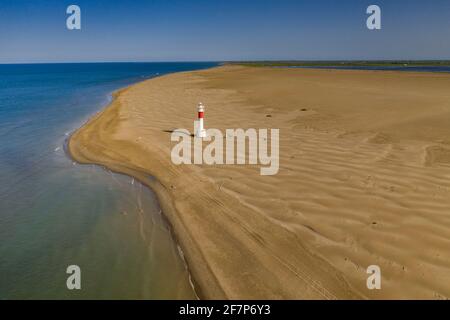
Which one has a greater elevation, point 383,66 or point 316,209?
point 383,66

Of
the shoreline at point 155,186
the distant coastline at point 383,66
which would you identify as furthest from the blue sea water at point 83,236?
the distant coastline at point 383,66

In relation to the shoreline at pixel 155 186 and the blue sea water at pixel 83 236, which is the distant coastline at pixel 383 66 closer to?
the shoreline at pixel 155 186

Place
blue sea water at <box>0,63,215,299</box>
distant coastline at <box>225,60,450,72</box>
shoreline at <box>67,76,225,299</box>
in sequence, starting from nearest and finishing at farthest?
blue sea water at <box>0,63,215,299</box>
shoreline at <box>67,76,225,299</box>
distant coastline at <box>225,60,450,72</box>

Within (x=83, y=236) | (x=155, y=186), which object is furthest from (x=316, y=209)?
(x=83, y=236)

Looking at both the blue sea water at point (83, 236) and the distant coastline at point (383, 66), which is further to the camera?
the distant coastline at point (383, 66)

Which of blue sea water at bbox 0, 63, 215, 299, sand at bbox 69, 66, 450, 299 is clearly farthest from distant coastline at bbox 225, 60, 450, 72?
blue sea water at bbox 0, 63, 215, 299

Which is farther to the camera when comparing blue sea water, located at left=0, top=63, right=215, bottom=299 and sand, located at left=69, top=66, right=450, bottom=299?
blue sea water, located at left=0, top=63, right=215, bottom=299

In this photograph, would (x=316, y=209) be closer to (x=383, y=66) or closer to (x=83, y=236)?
(x=83, y=236)

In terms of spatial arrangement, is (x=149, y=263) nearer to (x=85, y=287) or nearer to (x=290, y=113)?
(x=85, y=287)

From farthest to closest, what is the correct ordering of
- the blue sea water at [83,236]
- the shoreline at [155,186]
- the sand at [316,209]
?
the shoreline at [155,186] < the blue sea water at [83,236] < the sand at [316,209]

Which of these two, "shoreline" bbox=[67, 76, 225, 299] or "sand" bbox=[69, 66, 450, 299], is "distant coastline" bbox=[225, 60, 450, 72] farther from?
"shoreline" bbox=[67, 76, 225, 299]
